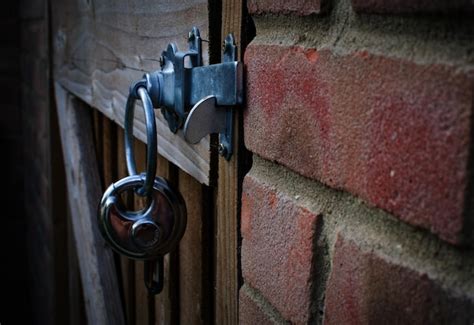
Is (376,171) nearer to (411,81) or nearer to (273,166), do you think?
(411,81)

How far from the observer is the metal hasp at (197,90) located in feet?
2.12

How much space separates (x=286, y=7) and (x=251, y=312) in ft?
1.03

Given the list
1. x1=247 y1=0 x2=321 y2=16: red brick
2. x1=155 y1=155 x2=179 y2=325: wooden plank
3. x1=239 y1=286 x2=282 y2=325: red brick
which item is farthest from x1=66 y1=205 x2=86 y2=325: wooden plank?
x1=247 y1=0 x2=321 y2=16: red brick

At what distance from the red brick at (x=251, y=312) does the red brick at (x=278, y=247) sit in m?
0.01

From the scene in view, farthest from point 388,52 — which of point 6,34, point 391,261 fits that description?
point 6,34

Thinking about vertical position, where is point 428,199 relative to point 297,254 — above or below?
above

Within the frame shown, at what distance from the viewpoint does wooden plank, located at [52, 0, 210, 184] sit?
837mm

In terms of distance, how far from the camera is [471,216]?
0.34 metres

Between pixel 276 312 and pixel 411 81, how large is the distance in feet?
0.98

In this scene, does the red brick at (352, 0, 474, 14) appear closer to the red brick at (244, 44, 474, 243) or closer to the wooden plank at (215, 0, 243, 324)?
the red brick at (244, 44, 474, 243)

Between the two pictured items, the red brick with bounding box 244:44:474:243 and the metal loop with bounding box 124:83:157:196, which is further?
the metal loop with bounding box 124:83:157:196

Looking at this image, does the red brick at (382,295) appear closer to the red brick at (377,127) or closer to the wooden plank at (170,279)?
the red brick at (377,127)

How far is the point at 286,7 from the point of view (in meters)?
0.53

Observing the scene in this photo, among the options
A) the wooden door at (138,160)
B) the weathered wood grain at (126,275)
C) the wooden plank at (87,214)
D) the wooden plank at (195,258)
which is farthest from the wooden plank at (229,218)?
the wooden plank at (87,214)
